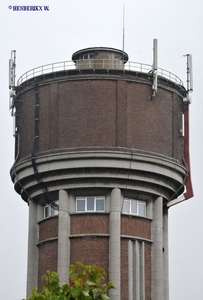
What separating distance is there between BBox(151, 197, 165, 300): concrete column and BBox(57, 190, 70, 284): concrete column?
16.5ft

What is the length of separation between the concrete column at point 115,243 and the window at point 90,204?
88 cm

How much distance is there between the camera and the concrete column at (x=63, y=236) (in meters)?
55.2

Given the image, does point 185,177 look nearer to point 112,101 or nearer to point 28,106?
point 112,101

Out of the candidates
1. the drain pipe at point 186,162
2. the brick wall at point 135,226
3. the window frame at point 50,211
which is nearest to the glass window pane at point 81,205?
the window frame at point 50,211

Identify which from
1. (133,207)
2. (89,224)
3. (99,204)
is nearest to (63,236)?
(89,224)

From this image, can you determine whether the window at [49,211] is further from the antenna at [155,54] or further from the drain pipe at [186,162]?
the antenna at [155,54]

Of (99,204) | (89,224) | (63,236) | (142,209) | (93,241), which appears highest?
(99,204)

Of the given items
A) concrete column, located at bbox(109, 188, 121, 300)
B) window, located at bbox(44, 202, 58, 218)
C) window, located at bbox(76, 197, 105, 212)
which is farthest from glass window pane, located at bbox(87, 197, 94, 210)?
window, located at bbox(44, 202, 58, 218)

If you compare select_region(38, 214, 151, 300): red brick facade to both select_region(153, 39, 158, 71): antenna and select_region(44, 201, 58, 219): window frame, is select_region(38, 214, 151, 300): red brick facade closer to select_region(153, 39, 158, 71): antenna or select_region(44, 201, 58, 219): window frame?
select_region(44, 201, 58, 219): window frame

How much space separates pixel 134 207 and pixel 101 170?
3.43 m

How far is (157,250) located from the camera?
5716cm

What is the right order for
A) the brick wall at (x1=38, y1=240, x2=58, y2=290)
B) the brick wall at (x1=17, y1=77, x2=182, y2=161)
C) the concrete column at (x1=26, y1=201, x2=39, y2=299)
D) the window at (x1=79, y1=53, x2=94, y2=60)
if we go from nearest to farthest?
→ 1. the brick wall at (x1=17, y1=77, x2=182, y2=161)
2. the brick wall at (x1=38, y1=240, x2=58, y2=290)
3. the concrete column at (x1=26, y1=201, x2=39, y2=299)
4. the window at (x1=79, y1=53, x2=94, y2=60)

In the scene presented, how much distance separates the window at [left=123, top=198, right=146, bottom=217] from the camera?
187 ft

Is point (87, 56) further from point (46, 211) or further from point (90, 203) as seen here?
point (46, 211)
